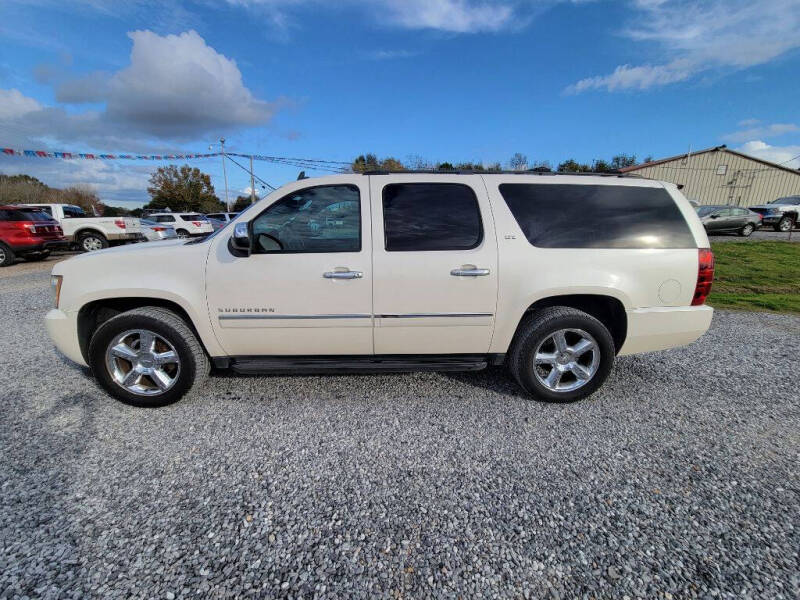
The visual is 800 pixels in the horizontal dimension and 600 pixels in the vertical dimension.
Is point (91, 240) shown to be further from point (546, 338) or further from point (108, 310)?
point (546, 338)

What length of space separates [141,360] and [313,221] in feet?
5.87

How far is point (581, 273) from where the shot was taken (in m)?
2.88

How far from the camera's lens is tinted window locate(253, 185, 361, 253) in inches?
114

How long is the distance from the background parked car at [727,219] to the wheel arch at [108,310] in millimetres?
20371

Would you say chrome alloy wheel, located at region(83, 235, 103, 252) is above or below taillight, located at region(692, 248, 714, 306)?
below

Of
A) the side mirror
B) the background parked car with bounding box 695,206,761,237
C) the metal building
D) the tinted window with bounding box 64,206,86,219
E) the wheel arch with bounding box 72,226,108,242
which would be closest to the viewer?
the side mirror

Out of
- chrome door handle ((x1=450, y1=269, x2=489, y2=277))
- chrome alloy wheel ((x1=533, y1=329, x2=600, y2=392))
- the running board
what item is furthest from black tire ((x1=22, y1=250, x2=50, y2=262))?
chrome alloy wheel ((x1=533, y1=329, x2=600, y2=392))

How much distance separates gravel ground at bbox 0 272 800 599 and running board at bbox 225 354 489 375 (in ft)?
1.04

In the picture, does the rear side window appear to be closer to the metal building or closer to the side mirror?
the side mirror

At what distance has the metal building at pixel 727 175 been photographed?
99.8 ft

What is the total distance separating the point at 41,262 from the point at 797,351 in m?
17.8

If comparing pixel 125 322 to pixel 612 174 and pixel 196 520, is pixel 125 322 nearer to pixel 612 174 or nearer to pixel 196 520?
pixel 196 520

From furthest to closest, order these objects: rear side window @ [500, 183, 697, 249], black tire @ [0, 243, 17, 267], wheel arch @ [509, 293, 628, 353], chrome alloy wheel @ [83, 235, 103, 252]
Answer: chrome alloy wheel @ [83, 235, 103, 252] → black tire @ [0, 243, 17, 267] → wheel arch @ [509, 293, 628, 353] → rear side window @ [500, 183, 697, 249]

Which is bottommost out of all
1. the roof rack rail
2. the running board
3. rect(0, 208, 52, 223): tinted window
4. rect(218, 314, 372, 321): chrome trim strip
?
the running board
